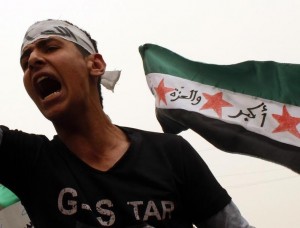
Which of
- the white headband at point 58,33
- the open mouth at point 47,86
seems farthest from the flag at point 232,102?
the open mouth at point 47,86

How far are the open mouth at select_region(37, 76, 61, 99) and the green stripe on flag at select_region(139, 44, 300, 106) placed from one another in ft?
6.47

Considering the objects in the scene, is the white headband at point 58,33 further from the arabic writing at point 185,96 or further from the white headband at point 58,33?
the arabic writing at point 185,96

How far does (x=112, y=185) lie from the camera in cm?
108

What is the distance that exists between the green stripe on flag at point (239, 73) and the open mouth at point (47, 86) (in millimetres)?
1972

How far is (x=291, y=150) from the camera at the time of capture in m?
2.82

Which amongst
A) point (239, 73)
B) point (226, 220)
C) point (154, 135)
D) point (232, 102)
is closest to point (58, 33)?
point (154, 135)

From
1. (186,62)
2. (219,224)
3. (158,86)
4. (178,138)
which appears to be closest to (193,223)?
(219,224)

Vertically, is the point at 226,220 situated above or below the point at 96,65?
below

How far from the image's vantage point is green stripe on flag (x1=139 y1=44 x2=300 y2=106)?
3.11 meters

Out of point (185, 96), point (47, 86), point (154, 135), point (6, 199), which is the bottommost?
point (6, 199)

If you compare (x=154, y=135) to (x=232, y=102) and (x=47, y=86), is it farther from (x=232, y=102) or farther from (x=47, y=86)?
(x=232, y=102)

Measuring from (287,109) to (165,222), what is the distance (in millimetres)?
2138

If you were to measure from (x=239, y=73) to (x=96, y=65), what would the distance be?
207 cm

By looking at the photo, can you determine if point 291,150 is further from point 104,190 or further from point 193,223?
point 104,190
